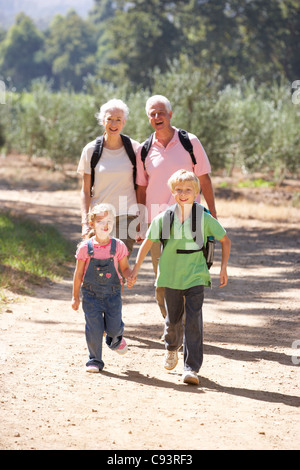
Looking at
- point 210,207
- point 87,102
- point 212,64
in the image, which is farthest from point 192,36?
point 210,207

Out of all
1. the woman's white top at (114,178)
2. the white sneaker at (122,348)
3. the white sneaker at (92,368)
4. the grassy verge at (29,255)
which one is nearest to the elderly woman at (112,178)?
the woman's white top at (114,178)

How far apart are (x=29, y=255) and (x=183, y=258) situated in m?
5.86

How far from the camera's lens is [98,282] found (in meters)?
5.61

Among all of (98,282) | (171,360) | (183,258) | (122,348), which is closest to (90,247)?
(98,282)

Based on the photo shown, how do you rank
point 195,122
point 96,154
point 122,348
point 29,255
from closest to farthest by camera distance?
point 122,348, point 96,154, point 29,255, point 195,122

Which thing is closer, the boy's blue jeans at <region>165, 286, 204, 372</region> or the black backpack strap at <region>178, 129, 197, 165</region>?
the boy's blue jeans at <region>165, 286, 204, 372</region>

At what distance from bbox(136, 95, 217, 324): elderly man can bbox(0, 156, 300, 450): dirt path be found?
84 cm

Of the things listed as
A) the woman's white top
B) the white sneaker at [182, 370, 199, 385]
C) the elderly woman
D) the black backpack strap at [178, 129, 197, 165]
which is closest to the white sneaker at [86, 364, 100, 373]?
the white sneaker at [182, 370, 199, 385]

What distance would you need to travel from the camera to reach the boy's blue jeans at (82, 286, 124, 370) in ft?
18.4

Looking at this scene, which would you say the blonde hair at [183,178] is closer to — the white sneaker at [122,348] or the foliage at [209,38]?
the white sneaker at [122,348]

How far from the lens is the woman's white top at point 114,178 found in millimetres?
6480

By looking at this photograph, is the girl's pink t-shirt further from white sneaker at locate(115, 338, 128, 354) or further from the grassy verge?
the grassy verge

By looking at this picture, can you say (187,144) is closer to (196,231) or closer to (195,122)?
(196,231)

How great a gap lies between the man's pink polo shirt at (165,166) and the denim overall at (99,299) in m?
0.77
